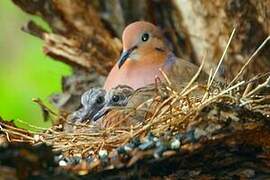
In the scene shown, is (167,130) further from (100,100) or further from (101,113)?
(100,100)

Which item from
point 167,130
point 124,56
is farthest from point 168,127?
point 124,56

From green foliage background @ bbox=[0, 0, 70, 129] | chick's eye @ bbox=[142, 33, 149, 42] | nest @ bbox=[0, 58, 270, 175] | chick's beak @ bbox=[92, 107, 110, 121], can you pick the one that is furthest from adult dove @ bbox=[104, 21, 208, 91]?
green foliage background @ bbox=[0, 0, 70, 129]

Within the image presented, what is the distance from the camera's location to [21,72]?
8.44 metres

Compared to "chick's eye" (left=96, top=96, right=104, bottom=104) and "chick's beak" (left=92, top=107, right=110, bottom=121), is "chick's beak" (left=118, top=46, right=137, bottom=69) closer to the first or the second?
"chick's eye" (left=96, top=96, right=104, bottom=104)

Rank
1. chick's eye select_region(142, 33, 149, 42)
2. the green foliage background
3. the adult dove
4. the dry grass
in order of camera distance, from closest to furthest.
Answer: the dry grass → the adult dove → chick's eye select_region(142, 33, 149, 42) → the green foliage background

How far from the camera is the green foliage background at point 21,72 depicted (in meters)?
8.05

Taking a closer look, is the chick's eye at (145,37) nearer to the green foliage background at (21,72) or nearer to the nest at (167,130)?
the nest at (167,130)

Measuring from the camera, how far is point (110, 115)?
5.52m

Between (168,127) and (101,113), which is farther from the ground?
(101,113)

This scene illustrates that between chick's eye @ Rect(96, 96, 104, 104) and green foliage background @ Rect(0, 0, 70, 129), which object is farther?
green foliage background @ Rect(0, 0, 70, 129)

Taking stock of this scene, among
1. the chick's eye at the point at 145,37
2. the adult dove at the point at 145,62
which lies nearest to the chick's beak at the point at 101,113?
the adult dove at the point at 145,62

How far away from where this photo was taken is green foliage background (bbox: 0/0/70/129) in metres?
8.05

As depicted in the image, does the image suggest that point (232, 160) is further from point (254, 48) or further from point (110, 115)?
point (254, 48)

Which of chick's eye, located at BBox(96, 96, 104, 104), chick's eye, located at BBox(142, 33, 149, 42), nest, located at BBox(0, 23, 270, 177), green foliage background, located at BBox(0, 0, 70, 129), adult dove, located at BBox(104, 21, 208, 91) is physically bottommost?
nest, located at BBox(0, 23, 270, 177)
